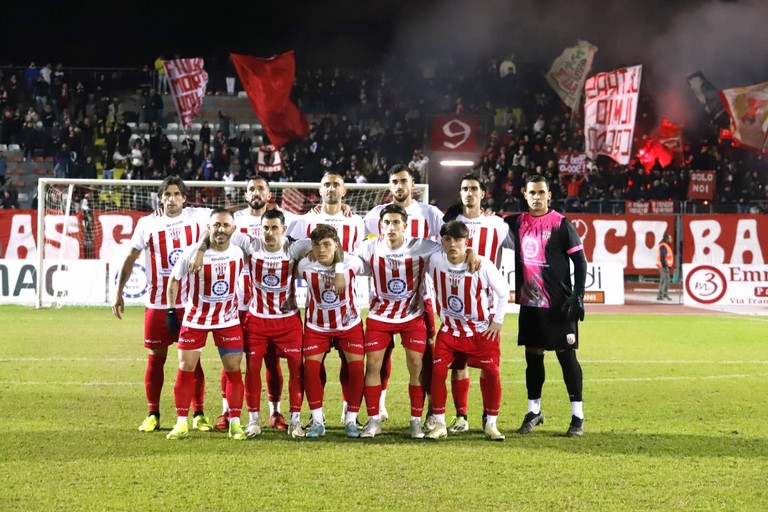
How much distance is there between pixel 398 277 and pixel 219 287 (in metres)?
1.40

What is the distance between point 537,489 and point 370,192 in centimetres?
1522

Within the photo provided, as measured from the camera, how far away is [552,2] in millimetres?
35250

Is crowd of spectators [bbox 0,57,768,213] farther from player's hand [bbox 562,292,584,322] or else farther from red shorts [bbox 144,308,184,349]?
red shorts [bbox 144,308,184,349]

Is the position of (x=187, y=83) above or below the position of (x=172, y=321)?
above

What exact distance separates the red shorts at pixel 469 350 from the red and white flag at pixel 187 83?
73.8ft

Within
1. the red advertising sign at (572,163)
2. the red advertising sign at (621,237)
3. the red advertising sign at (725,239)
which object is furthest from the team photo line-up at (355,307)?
the red advertising sign at (572,163)

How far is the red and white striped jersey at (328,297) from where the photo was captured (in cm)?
723

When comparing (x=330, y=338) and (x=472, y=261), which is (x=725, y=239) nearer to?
(x=472, y=261)

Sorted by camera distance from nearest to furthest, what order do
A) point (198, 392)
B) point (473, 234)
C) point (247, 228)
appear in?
point (198, 392) < point (473, 234) < point (247, 228)

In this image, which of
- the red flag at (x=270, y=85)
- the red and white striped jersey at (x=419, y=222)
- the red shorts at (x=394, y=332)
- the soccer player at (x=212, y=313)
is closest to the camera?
the soccer player at (x=212, y=313)

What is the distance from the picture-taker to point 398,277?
7324mm

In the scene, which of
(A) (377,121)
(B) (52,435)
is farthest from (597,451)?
(A) (377,121)

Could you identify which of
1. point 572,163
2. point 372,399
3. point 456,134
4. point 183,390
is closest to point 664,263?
point 572,163

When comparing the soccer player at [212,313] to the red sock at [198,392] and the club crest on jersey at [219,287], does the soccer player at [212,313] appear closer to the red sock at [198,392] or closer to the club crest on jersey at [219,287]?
the club crest on jersey at [219,287]
